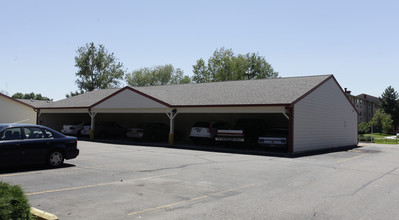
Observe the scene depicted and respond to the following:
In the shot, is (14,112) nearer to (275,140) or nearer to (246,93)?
(246,93)

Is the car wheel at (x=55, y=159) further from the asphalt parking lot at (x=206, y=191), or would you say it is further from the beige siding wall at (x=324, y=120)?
the beige siding wall at (x=324, y=120)

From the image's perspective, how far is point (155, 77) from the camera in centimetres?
8225

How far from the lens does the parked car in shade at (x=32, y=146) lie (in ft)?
32.1

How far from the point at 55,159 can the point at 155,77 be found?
72130mm

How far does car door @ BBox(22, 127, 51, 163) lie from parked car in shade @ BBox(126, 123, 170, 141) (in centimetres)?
1321

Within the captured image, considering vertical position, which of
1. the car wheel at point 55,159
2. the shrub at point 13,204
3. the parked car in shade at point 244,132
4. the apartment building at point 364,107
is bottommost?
the car wheel at point 55,159

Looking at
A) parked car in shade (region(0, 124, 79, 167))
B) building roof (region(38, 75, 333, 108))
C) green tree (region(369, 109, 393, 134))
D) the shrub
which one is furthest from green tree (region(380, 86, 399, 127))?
the shrub

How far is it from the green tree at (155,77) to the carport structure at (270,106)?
168 feet

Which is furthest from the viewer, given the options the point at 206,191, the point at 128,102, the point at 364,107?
the point at 364,107

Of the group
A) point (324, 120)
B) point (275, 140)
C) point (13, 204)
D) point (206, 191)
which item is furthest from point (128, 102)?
point (13, 204)

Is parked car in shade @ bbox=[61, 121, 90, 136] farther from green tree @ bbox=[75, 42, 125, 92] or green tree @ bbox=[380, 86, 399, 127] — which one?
green tree @ bbox=[380, 86, 399, 127]

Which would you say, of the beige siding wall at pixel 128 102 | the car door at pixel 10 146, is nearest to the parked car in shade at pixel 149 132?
the beige siding wall at pixel 128 102

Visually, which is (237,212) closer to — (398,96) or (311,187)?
(311,187)

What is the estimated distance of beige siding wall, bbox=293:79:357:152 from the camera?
19594 mm
